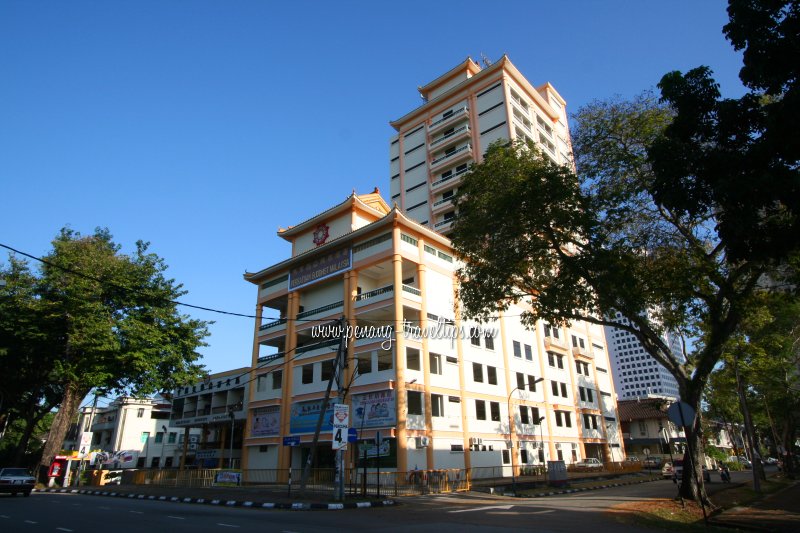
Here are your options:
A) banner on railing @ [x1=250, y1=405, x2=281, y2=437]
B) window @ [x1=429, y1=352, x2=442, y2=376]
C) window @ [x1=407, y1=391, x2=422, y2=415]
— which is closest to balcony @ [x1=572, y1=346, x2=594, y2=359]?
window @ [x1=429, y1=352, x2=442, y2=376]

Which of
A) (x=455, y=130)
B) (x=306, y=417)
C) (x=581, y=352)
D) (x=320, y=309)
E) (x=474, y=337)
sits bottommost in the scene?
(x=306, y=417)

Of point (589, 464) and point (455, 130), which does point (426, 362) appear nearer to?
point (589, 464)

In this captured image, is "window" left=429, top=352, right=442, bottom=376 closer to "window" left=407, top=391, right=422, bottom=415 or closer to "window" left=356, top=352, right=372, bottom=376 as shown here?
"window" left=407, top=391, right=422, bottom=415

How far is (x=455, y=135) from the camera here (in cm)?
5125

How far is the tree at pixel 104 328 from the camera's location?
30062 millimetres

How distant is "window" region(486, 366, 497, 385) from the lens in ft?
119

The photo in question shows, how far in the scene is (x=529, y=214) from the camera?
18.8 m

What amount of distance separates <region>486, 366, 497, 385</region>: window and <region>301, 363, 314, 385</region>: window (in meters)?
13.3

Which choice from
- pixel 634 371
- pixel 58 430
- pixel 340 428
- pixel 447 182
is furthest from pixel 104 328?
pixel 634 371

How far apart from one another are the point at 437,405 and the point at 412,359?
11.5 ft

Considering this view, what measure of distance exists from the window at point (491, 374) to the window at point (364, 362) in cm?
965

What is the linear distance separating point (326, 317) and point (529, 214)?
2039 cm

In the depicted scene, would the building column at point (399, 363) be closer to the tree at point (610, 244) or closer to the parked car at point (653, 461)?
the tree at point (610, 244)

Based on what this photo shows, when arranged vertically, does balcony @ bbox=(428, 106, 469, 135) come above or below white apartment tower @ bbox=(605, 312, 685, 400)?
above
